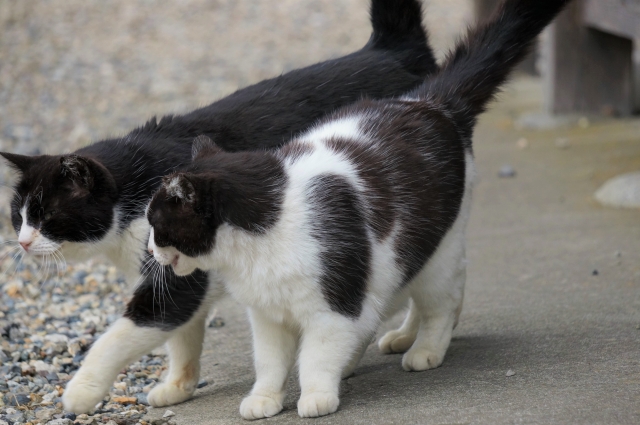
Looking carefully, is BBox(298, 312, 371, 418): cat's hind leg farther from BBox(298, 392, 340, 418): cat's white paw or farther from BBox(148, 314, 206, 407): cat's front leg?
BBox(148, 314, 206, 407): cat's front leg

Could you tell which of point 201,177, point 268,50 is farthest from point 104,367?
point 268,50

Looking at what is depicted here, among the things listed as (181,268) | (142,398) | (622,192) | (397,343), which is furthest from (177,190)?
(622,192)

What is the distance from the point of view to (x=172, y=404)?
10.6 feet

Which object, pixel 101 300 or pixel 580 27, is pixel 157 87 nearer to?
pixel 580 27

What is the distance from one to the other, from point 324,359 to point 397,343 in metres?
0.91

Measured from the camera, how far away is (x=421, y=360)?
319 cm

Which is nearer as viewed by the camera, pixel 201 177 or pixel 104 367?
pixel 201 177

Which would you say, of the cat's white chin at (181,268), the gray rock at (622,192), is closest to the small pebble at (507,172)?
the gray rock at (622,192)

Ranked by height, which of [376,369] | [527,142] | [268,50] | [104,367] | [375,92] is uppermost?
[375,92]

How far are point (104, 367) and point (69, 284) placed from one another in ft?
6.80

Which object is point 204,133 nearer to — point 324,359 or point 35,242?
point 35,242

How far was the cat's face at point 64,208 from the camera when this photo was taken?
313 centimetres

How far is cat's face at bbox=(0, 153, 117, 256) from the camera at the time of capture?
3.13 metres

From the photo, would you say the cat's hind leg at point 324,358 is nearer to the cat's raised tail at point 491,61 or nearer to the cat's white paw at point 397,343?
the cat's white paw at point 397,343
